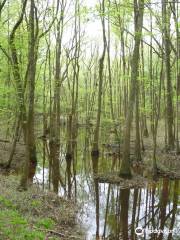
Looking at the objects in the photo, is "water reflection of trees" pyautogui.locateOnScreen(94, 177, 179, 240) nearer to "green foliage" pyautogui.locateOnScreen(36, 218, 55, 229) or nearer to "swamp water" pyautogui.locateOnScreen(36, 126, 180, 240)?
"swamp water" pyautogui.locateOnScreen(36, 126, 180, 240)

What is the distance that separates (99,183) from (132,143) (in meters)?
8.56

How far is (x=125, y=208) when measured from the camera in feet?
31.3

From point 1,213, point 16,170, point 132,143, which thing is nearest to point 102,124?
point 132,143

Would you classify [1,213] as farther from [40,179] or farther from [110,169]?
[110,169]

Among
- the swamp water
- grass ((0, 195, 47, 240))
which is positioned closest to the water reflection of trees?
the swamp water

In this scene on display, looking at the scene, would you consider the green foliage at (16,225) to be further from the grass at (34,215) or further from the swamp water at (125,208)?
the swamp water at (125,208)

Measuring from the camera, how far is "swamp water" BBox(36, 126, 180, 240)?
7.62 meters

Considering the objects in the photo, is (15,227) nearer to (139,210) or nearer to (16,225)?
(16,225)

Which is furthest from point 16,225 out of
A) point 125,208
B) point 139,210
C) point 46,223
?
point 139,210

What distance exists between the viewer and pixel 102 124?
2520 centimetres

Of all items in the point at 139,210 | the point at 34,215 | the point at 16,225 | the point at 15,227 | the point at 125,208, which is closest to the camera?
the point at 15,227

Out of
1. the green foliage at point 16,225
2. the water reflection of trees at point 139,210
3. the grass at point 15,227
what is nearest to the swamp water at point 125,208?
the water reflection of trees at point 139,210

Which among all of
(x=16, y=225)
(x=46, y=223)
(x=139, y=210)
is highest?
(x=16, y=225)

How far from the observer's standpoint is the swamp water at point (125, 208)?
7.62 m
